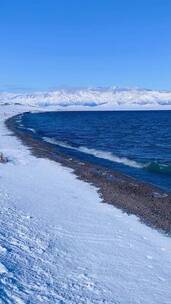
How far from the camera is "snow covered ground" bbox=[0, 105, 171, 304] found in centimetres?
1142

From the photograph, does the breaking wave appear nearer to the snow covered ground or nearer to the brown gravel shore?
the brown gravel shore

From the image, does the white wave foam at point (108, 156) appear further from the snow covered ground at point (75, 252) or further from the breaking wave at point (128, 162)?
the snow covered ground at point (75, 252)

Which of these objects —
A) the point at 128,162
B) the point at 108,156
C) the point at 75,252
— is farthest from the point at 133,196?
the point at 108,156

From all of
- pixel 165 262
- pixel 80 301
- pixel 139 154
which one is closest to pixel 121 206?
pixel 165 262

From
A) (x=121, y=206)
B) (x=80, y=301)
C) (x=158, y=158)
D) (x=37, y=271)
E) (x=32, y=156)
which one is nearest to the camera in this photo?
(x=80, y=301)

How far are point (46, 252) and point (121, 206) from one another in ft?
26.5

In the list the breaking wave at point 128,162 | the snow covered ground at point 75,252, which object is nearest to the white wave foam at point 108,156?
the breaking wave at point 128,162

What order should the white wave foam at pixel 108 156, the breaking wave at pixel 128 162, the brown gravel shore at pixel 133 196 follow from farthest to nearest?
the white wave foam at pixel 108 156 < the breaking wave at pixel 128 162 < the brown gravel shore at pixel 133 196

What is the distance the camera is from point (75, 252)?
14422 millimetres

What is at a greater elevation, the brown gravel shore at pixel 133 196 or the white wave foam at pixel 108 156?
the brown gravel shore at pixel 133 196

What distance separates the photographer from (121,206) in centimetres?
2145

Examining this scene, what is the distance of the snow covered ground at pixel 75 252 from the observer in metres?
11.4

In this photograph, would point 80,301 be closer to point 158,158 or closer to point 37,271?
point 37,271

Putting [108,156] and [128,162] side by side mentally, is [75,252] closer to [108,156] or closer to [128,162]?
[128,162]
